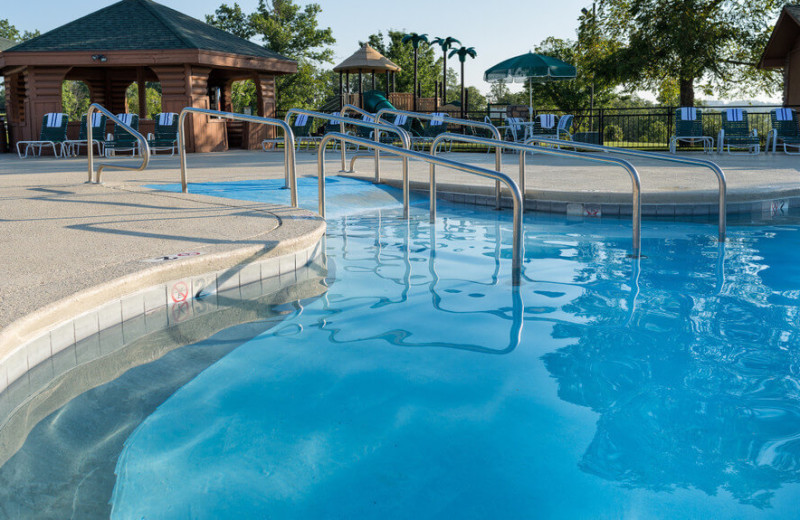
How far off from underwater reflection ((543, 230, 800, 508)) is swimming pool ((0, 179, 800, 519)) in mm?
11

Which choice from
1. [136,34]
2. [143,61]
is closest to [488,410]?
[143,61]

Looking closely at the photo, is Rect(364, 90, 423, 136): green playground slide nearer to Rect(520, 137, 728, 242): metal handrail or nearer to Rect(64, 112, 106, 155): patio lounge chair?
Rect(64, 112, 106, 155): patio lounge chair

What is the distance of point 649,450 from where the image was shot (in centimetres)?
248

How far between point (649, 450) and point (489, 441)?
0.56 m

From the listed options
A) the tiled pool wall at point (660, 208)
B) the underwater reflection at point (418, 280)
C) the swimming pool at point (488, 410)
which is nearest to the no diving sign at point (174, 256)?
the swimming pool at point (488, 410)

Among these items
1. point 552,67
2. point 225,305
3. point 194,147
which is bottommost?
point 225,305

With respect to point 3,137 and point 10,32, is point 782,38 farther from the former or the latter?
point 10,32

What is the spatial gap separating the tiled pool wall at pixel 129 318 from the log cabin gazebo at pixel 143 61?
1440 cm

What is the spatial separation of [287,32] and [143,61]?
2185 centimetres

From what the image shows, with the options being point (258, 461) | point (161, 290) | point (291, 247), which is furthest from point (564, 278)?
point (258, 461)

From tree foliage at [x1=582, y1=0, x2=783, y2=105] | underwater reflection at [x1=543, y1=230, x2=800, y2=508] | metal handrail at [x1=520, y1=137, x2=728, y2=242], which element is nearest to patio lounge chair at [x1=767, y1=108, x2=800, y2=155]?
tree foliage at [x1=582, y1=0, x2=783, y2=105]

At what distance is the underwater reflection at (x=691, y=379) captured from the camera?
2.36 metres

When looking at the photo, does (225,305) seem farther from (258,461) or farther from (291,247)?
(258,461)

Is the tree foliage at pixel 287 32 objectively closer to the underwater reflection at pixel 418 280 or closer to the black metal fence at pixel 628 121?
the black metal fence at pixel 628 121
